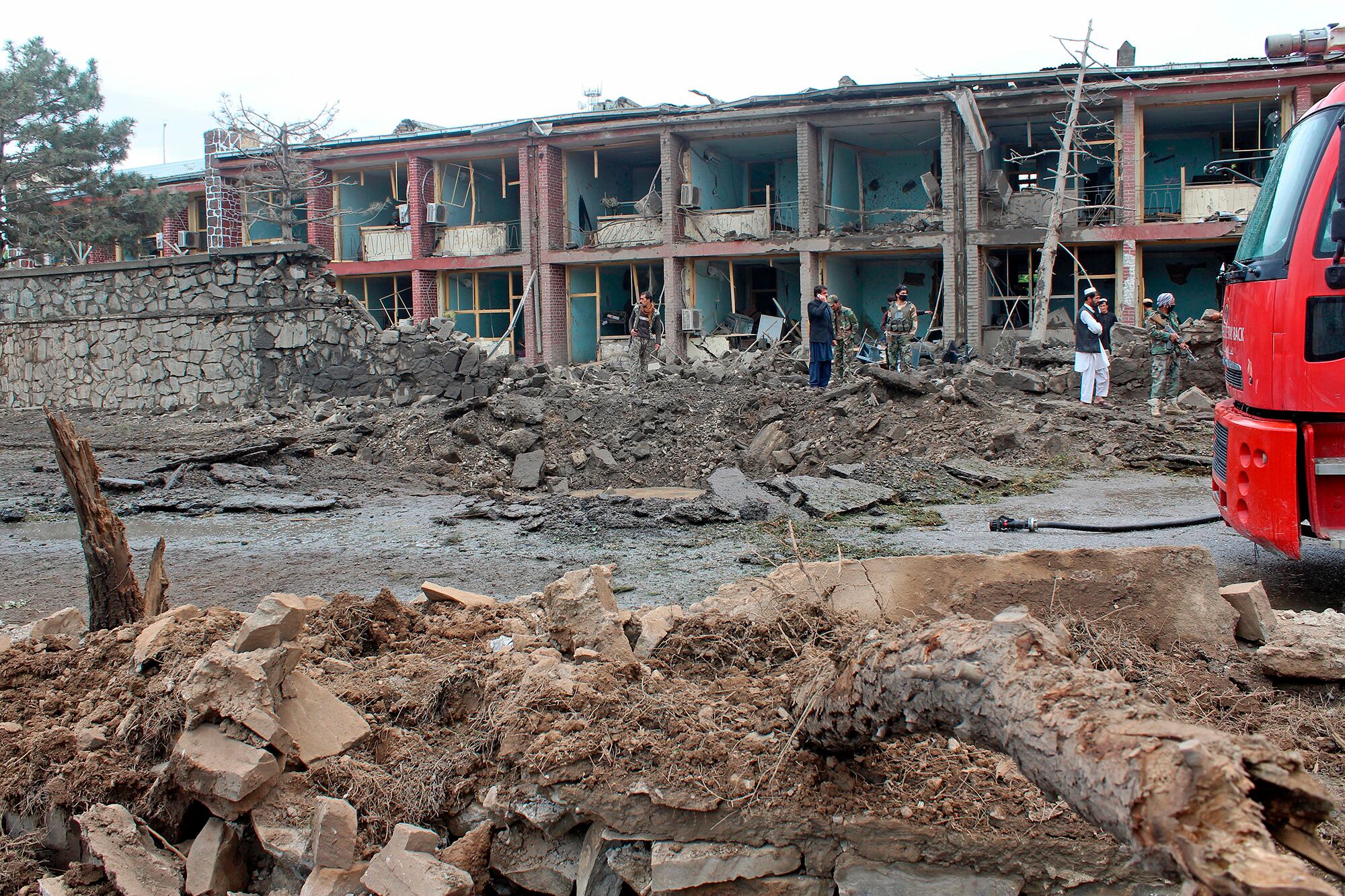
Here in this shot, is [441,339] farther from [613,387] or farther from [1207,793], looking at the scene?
[1207,793]

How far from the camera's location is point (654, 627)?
4473mm

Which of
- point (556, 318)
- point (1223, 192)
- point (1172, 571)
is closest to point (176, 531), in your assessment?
point (1172, 571)

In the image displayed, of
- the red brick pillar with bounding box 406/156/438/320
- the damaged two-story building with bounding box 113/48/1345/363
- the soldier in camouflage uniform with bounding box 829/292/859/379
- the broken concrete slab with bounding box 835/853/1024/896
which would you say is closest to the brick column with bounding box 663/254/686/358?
the damaged two-story building with bounding box 113/48/1345/363

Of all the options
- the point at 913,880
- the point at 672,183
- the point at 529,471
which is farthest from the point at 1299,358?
the point at 672,183

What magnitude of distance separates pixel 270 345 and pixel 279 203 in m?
15.1

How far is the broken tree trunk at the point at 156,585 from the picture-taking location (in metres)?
5.32

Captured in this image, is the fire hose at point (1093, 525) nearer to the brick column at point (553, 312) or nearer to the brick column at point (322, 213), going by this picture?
the brick column at point (553, 312)

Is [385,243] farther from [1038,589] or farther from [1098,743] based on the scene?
[1098,743]

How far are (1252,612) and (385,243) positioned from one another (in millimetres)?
29097

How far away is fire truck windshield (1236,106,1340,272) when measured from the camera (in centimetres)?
514

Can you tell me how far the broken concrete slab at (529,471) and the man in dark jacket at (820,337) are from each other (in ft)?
16.4

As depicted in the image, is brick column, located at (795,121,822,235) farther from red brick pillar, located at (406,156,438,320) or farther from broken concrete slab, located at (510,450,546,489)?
broken concrete slab, located at (510,450,546,489)

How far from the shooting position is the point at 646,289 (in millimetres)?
28969

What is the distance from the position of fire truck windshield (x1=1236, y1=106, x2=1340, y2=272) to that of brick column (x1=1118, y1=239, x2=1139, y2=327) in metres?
18.7
